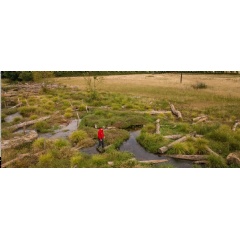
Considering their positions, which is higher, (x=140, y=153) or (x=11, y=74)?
(x=11, y=74)

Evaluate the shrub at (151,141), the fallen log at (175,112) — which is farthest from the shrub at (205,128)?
the shrub at (151,141)

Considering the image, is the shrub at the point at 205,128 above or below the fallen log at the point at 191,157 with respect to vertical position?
above

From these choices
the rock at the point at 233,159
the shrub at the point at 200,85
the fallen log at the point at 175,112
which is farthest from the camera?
the fallen log at the point at 175,112

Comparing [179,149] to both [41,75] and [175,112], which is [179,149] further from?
[41,75]

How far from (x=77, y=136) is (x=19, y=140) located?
1.99 m

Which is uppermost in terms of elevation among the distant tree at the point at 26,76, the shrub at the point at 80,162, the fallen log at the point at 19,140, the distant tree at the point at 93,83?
the distant tree at the point at 26,76

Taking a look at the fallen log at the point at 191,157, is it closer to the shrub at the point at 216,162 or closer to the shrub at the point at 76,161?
the shrub at the point at 216,162

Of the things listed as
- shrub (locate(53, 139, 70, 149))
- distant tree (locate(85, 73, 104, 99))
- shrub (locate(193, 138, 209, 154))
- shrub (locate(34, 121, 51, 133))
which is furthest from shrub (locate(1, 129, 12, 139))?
shrub (locate(193, 138, 209, 154))

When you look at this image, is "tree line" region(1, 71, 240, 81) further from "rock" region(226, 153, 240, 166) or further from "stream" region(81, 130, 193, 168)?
"rock" region(226, 153, 240, 166)

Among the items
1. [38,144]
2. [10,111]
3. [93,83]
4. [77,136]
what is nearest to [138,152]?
[77,136]

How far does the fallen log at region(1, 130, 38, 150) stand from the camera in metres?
7.18

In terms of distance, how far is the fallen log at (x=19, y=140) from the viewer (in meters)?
7.18

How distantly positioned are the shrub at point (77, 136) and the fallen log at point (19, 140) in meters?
1.31

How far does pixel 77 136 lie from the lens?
797 centimetres
